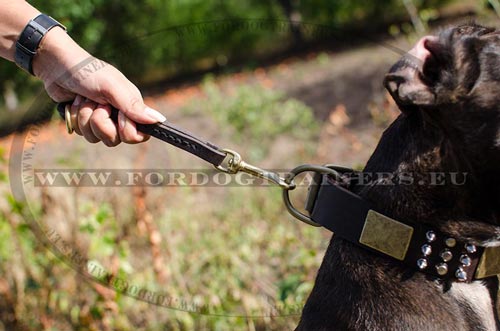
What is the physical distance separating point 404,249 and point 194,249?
276cm

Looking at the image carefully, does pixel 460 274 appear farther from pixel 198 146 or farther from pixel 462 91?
pixel 198 146

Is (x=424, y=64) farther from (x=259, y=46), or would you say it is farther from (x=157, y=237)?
(x=259, y=46)

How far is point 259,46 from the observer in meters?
13.6

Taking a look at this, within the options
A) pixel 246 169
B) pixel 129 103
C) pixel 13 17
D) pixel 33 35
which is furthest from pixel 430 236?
pixel 13 17

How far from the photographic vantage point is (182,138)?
2.35 m

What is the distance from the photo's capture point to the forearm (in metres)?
2.32

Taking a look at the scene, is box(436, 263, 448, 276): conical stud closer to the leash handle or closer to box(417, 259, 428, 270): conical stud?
box(417, 259, 428, 270): conical stud

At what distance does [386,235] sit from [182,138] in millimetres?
788

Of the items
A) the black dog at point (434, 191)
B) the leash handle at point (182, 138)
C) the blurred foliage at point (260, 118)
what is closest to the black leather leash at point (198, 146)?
the leash handle at point (182, 138)

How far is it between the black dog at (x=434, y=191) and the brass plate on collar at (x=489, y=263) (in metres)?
0.02

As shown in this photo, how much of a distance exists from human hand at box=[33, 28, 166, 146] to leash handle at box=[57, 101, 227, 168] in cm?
3

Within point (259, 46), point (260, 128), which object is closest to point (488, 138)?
point (260, 128)

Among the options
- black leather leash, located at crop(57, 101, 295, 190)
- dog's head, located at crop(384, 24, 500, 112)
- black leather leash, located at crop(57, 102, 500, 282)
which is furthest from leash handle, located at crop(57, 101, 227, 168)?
dog's head, located at crop(384, 24, 500, 112)

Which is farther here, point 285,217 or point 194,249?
point 285,217
